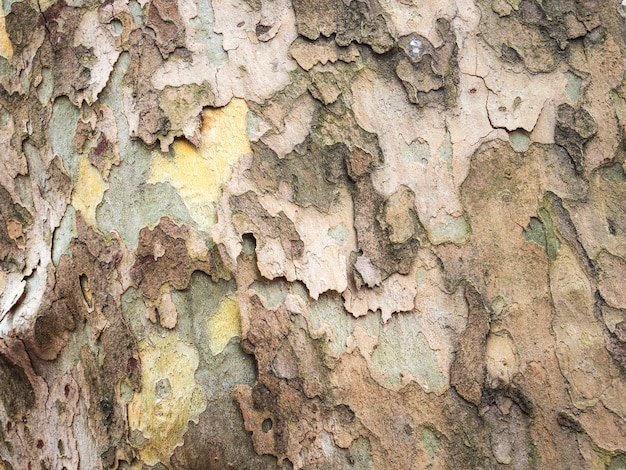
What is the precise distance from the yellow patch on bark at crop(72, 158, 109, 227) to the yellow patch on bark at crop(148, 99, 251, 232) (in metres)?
0.12

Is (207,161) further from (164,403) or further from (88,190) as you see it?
(164,403)

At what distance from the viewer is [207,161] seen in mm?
1571

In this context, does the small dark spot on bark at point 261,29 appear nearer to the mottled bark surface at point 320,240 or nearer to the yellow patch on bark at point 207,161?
the mottled bark surface at point 320,240

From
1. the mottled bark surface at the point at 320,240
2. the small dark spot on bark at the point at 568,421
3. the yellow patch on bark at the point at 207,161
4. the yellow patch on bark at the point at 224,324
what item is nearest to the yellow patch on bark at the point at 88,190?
the mottled bark surface at the point at 320,240

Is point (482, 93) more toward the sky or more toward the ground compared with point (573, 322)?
more toward the sky

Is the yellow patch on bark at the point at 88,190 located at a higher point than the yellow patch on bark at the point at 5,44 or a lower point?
lower

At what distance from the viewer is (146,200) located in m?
1.56

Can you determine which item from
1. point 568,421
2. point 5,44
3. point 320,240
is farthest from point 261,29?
point 568,421

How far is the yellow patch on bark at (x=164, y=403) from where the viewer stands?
4.86ft

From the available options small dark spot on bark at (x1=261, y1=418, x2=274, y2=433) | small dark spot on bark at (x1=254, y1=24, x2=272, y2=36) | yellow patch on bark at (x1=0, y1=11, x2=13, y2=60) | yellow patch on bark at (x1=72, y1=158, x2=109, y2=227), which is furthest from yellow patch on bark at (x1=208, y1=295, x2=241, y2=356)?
yellow patch on bark at (x1=0, y1=11, x2=13, y2=60)

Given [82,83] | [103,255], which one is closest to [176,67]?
[82,83]

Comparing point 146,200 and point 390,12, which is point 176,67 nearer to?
point 146,200

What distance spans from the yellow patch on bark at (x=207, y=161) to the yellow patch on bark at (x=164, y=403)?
0.29m

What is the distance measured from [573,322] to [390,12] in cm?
78
